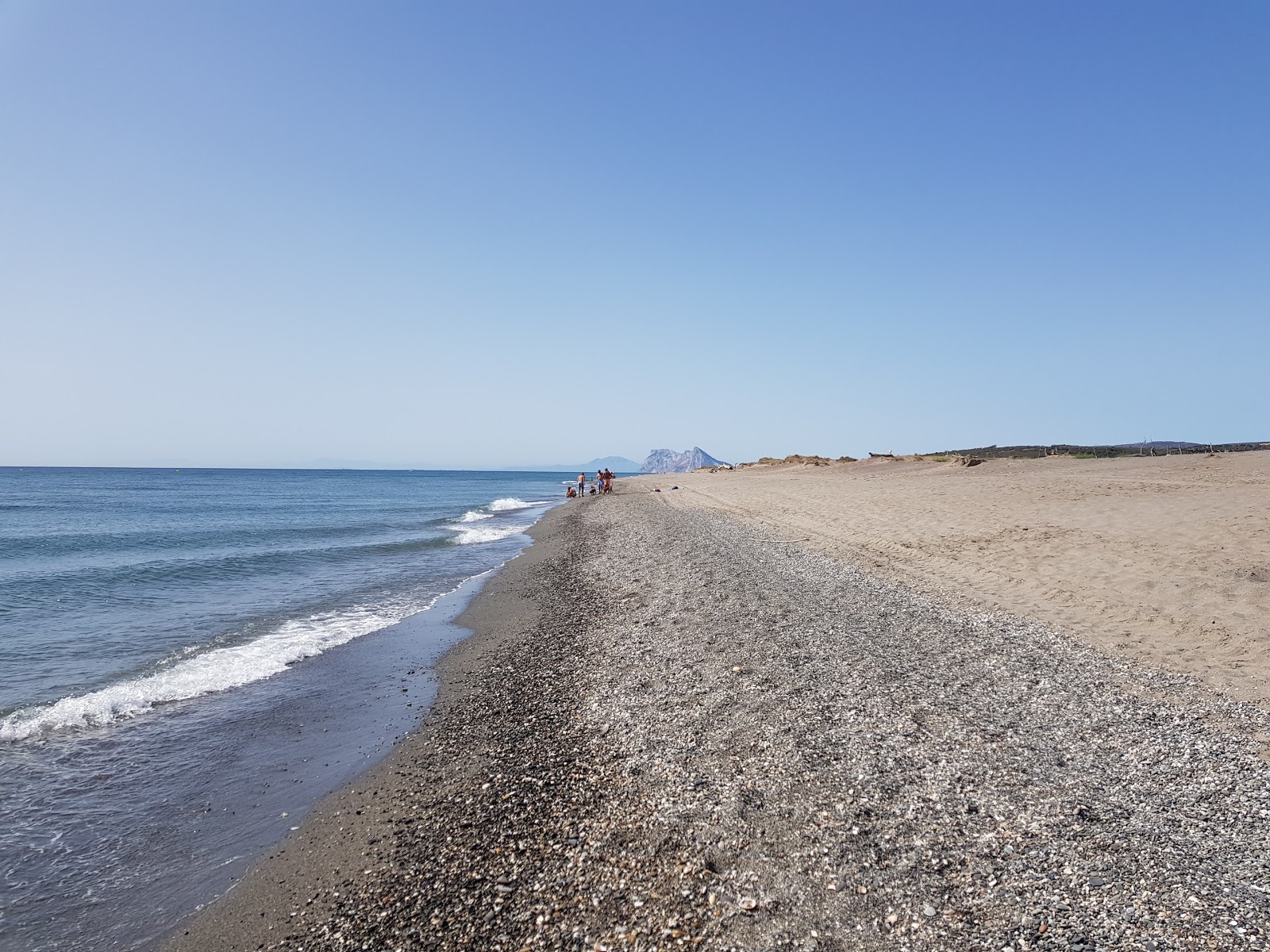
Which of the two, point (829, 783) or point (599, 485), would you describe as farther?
point (599, 485)

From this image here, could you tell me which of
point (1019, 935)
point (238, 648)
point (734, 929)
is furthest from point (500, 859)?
point (238, 648)

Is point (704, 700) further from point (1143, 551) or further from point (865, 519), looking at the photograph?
point (865, 519)

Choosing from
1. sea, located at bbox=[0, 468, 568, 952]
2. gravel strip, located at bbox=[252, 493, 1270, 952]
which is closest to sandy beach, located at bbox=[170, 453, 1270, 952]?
gravel strip, located at bbox=[252, 493, 1270, 952]

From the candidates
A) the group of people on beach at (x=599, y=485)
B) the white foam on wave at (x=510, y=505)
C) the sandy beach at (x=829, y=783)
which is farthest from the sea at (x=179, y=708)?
the group of people on beach at (x=599, y=485)

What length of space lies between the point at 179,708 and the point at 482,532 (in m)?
26.7

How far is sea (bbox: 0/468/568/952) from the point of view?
6.31 metres

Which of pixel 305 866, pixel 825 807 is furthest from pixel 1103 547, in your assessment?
pixel 305 866

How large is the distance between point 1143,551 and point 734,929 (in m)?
16.9

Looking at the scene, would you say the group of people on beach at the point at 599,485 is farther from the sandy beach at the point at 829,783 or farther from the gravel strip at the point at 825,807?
the gravel strip at the point at 825,807

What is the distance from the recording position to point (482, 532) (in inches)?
1468

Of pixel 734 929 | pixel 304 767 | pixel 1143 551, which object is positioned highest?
pixel 1143 551

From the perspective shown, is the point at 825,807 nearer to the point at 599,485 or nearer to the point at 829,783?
the point at 829,783

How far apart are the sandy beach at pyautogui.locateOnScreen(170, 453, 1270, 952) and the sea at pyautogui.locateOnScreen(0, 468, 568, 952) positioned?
82 cm

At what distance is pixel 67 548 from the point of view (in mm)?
29984
